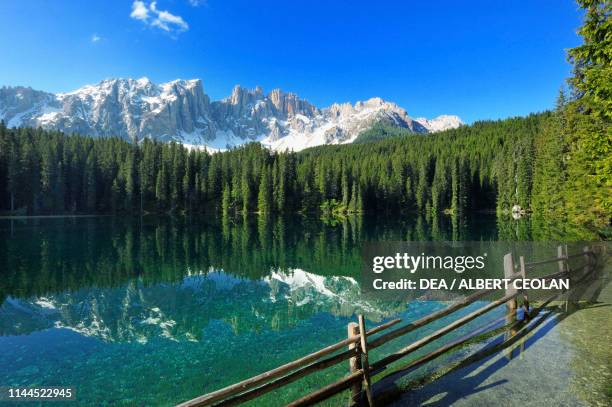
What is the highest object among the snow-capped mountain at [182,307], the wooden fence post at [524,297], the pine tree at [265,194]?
the pine tree at [265,194]

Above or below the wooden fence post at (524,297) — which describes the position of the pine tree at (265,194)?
above

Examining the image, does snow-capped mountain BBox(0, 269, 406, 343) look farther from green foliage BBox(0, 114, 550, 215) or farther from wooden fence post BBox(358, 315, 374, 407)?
green foliage BBox(0, 114, 550, 215)

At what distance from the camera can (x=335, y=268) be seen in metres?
32.8

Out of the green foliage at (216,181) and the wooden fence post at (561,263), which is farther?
the green foliage at (216,181)

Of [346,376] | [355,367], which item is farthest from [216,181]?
[346,376]

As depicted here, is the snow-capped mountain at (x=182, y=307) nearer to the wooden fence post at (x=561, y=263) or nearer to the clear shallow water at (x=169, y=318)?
the clear shallow water at (x=169, y=318)

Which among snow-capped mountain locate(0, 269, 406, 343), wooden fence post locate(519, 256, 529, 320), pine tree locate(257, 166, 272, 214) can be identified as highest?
pine tree locate(257, 166, 272, 214)

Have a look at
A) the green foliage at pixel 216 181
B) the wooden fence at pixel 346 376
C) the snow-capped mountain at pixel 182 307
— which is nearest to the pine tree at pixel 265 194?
the green foliage at pixel 216 181

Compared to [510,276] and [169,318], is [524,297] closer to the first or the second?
[510,276]

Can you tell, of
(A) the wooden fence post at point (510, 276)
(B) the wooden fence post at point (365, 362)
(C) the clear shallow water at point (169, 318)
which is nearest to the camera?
(B) the wooden fence post at point (365, 362)

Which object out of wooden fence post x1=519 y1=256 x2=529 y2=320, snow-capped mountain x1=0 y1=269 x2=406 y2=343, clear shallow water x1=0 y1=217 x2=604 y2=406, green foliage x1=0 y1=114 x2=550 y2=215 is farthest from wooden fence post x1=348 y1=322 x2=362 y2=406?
green foliage x1=0 y1=114 x2=550 y2=215

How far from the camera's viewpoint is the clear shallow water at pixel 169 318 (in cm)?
1269

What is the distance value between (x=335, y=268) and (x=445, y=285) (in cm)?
1037

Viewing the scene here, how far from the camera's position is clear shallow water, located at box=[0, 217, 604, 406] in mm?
12688
